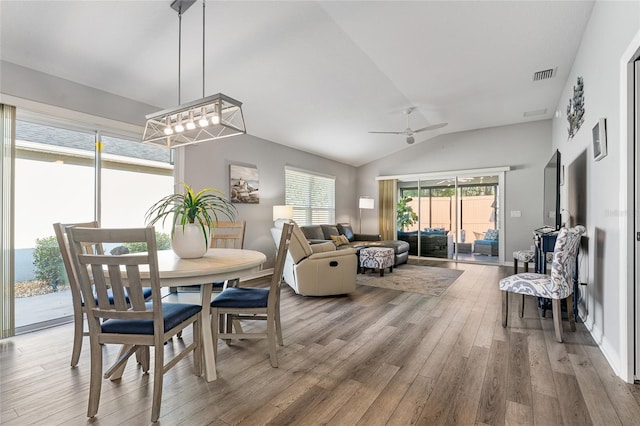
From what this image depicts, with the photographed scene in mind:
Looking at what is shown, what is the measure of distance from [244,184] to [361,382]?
151 inches

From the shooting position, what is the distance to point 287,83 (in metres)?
3.97

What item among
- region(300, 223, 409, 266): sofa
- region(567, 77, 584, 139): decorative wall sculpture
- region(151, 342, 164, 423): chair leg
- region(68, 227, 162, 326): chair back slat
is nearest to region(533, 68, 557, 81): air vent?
region(567, 77, 584, 139): decorative wall sculpture

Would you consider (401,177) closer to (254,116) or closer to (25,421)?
(254,116)

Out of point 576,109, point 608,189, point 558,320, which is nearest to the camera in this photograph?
point 608,189

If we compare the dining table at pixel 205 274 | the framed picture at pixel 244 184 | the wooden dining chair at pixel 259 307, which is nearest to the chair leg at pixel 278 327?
the wooden dining chair at pixel 259 307

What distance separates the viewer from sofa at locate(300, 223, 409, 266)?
600 cm

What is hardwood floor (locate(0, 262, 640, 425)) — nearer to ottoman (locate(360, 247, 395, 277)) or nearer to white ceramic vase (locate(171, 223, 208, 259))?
white ceramic vase (locate(171, 223, 208, 259))

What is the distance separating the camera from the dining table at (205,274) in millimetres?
1767

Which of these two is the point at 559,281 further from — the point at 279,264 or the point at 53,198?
the point at 53,198

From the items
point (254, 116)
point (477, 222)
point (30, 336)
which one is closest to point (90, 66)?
point (254, 116)

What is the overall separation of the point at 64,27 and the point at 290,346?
3.31 m

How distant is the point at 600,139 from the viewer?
2451mm

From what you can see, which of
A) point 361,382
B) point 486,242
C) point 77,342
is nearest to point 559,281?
point 361,382

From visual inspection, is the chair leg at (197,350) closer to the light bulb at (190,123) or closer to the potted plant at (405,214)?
the light bulb at (190,123)
